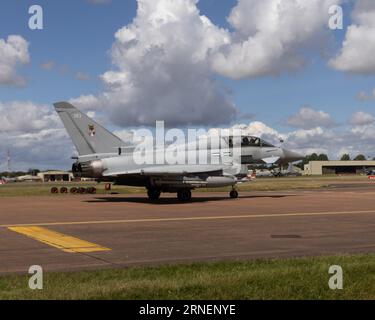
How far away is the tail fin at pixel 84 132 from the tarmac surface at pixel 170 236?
21.5ft

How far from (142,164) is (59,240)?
602 inches

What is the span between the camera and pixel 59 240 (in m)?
14.2

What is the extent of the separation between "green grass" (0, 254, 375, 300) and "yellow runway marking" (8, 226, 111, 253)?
3.39 metres

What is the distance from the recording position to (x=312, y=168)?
574 ft

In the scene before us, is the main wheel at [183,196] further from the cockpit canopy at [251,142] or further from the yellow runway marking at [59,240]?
the yellow runway marking at [59,240]

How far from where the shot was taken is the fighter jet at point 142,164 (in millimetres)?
28359

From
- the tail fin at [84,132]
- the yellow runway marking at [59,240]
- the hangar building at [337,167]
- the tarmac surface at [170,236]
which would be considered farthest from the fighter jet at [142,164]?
the hangar building at [337,167]

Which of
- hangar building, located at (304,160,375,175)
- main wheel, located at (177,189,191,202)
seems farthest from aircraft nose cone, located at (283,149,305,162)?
hangar building, located at (304,160,375,175)

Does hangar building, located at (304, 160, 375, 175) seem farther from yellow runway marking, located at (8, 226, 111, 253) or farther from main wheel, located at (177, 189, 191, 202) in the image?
yellow runway marking, located at (8, 226, 111, 253)

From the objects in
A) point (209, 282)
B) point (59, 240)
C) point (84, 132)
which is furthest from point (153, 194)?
point (209, 282)

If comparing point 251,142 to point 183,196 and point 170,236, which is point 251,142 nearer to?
point 183,196
